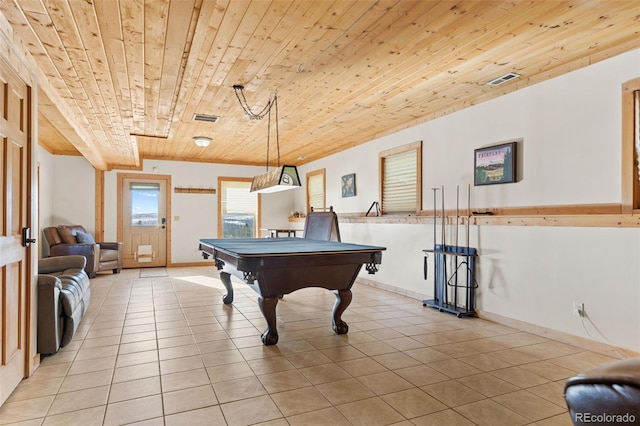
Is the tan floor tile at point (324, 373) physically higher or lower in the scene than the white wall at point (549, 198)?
lower

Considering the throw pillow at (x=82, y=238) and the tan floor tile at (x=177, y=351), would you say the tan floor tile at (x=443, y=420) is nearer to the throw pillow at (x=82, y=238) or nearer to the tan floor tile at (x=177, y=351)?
the tan floor tile at (x=177, y=351)

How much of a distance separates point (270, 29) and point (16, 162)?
1.95 metres

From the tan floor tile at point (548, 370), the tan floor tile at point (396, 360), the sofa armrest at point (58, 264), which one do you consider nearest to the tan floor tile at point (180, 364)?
the tan floor tile at point (396, 360)

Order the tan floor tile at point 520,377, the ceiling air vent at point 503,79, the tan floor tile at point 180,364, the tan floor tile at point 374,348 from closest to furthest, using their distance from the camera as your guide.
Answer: the tan floor tile at point 520,377
the tan floor tile at point 180,364
the tan floor tile at point 374,348
the ceiling air vent at point 503,79

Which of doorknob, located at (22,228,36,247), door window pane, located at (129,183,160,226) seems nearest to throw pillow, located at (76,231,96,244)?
door window pane, located at (129,183,160,226)

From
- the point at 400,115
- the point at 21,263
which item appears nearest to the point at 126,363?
the point at 21,263

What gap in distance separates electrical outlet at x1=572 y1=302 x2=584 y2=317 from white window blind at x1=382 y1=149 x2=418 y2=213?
2.43 m

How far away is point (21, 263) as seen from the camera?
100 inches

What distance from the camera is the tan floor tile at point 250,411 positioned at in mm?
2078

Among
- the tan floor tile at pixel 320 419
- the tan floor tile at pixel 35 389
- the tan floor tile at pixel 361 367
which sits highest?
the tan floor tile at pixel 320 419

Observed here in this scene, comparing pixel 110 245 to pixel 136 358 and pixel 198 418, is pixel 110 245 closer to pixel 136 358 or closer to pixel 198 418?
pixel 136 358

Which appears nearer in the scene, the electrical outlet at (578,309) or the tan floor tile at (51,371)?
the tan floor tile at (51,371)

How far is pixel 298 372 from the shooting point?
8.99ft

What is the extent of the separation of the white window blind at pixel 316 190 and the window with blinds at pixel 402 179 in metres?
2.30
